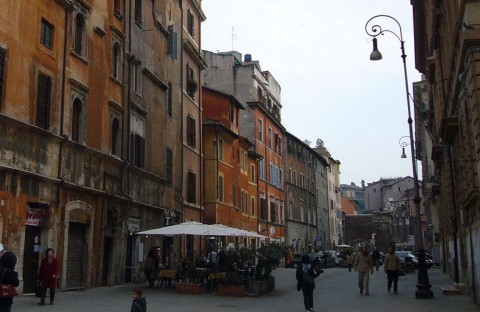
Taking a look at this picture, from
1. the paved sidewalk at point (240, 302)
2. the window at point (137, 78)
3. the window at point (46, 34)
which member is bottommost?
the paved sidewalk at point (240, 302)

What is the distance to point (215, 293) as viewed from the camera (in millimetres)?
21141

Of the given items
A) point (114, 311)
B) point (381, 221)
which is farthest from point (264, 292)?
point (381, 221)

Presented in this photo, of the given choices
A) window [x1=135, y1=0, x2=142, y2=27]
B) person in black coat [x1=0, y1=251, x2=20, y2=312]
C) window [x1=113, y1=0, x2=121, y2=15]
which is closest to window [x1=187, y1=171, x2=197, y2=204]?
window [x1=135, y1=0, x2=142, y2=27]

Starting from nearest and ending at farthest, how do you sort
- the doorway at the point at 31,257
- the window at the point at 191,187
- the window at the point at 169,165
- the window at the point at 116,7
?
1. the doorway at the point at 31,257
2. the window at the point at 116,7
3. the window at the point at 169,165
4. the window at the point at 191,187

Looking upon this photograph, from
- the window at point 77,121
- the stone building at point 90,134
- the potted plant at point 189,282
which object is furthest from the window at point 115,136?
the potted plant at point 189,282

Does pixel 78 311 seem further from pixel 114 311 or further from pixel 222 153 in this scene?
pixel 222 153

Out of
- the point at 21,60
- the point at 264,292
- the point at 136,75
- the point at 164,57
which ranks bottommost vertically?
the point at 264,292

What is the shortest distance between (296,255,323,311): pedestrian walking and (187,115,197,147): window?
19958 millimetres

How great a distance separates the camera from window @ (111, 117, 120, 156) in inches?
979

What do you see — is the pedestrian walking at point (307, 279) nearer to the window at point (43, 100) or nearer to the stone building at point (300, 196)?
the window at point (43, 100)

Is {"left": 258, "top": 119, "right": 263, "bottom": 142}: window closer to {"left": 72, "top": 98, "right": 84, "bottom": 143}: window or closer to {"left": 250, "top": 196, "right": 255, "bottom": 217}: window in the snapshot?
{"left": 250, "top": 196, "right": 255, "bottom": 217}: window

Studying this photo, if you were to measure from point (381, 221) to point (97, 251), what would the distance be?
80711 mm

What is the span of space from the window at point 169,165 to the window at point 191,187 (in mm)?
3024

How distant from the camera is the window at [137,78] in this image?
1069 inches
